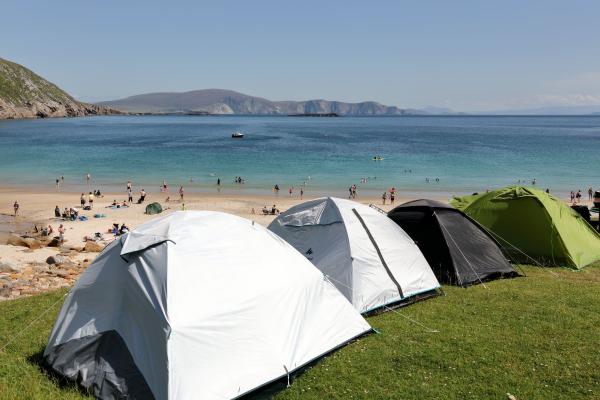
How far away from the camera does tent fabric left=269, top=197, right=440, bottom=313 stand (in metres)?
9.93

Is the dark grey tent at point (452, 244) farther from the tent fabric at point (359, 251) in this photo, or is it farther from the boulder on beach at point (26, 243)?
the boulder on beach at point (26, 243)

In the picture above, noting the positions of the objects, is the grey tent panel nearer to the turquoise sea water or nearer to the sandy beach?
the sandy beach

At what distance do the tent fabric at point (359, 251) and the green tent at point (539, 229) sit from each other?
5024 millimetres

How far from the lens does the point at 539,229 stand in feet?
47.1

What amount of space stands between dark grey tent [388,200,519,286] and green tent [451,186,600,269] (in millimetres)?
2048

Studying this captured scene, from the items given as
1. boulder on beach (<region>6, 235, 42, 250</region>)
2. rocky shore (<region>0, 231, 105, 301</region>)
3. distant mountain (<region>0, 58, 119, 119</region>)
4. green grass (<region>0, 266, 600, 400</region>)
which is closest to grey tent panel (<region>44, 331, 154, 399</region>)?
green grass (<region>0, 266, 600, 400</region>)

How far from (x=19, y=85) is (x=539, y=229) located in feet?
632

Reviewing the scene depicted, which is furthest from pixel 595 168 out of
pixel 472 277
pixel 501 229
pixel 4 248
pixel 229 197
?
pixel 4 248

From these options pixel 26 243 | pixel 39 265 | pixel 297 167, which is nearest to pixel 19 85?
pixel 297 167

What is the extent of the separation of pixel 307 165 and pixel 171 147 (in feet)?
115

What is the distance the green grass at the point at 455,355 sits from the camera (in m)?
6.73

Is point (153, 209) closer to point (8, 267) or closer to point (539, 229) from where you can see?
point (8, 267)

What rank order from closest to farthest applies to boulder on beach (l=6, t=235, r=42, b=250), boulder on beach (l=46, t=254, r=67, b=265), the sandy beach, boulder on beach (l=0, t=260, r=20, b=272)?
the sandy beach, boulder on beach (l=0, t=260, r=20, b=272), boulder on beach (l=46, t=254, r=67, b=265), boulder on beach (l=6, t=235, r=42, b=250)

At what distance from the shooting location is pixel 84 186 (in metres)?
45.9
